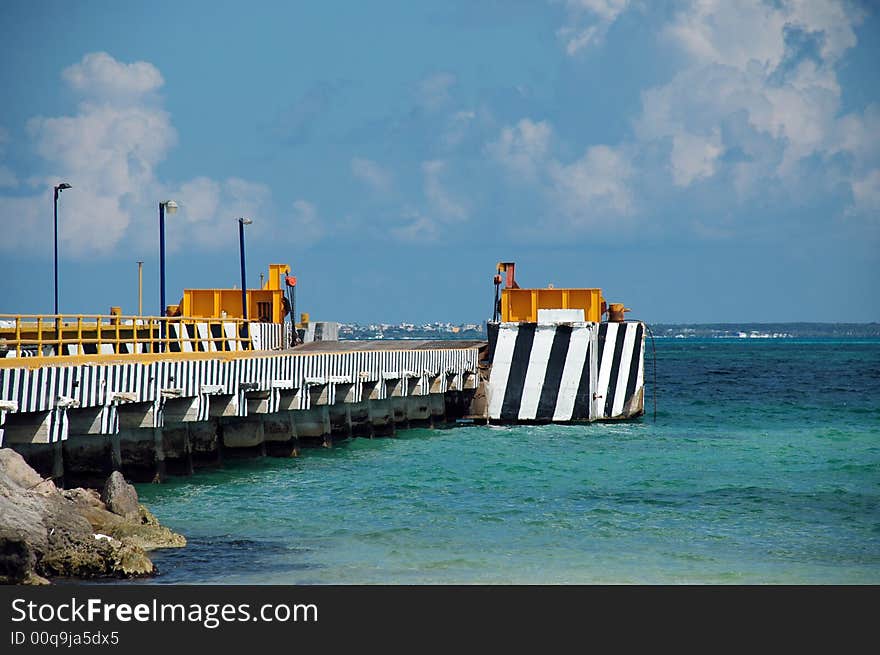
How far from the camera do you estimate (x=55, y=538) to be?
18812 millimetres

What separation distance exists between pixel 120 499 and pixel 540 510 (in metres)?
8.72

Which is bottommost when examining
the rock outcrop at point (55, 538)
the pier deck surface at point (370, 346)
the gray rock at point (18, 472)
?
the rock outcrop at point (55, 538)

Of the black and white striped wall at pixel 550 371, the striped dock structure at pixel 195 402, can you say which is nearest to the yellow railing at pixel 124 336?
the striped dock structure at pixel 195 402

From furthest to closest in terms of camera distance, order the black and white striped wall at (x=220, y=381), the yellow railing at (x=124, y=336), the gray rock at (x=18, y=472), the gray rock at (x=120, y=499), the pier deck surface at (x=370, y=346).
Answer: the pier deck surface at (x=370, y=346) < the yellow railing at (x=124, y=336) < the black and white striped wall at (x=220, y=381) < the gray rock at (x=120, y=499) < the gray rock at (x=18, y=472)

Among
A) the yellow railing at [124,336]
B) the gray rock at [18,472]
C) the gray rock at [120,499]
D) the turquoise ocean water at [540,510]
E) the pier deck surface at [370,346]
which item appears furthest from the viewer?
the pier deck surface at [370,346]

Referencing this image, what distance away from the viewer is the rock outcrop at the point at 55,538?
17531 millimetres

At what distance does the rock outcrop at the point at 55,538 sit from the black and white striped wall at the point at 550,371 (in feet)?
81.8

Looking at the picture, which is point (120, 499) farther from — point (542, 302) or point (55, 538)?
point (542, 302)

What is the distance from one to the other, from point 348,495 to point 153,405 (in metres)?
4.48

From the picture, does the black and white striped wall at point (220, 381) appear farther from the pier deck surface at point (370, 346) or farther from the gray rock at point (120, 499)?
the pier deck surface at point (370, 346)

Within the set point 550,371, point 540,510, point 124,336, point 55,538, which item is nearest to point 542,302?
point 550,371
